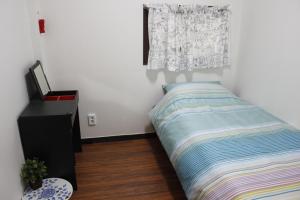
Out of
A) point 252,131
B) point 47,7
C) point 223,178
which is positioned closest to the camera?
point 223,178

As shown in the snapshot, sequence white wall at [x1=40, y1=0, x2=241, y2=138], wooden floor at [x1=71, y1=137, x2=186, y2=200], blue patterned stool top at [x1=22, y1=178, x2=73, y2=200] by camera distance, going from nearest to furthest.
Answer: blue patterned stool top at [x1=22, y1=178, x2=73, y2=200]
wooden floor at [x1=71, y1=137, x2=186, y2=200]
white wall at [x1=40, y1=0, x2=241, y2=138]

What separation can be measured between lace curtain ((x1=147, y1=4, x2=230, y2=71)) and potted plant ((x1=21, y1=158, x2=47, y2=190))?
1.58 meters

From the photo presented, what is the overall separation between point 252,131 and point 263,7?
1.44 m

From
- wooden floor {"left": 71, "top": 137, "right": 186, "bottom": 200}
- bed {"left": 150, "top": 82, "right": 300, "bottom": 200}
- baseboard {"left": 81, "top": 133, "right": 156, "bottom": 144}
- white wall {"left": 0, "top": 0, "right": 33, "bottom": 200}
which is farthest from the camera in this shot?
baseboard {"left": 81, "top": 133, "right": 156, "bottom": 144}

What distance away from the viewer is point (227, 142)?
73.6 inches

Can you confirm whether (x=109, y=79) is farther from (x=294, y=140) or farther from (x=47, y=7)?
(x=294, y=140)

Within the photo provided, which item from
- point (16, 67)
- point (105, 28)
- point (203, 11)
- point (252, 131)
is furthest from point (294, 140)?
point (16, 67)

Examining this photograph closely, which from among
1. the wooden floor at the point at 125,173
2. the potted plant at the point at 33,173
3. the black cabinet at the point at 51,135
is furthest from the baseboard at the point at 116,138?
the potted plant at the point at 33,173

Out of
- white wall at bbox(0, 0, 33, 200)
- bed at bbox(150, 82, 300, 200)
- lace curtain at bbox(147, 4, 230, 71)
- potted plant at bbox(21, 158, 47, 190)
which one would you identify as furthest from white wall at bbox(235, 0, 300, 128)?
white wall at bbox(0, 0, 33, 200)

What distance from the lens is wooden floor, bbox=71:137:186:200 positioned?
2.15 metres

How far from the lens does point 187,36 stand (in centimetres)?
277

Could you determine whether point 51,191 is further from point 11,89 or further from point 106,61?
point 106,61

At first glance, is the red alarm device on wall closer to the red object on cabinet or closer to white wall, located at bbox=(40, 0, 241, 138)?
the red object on cabinet

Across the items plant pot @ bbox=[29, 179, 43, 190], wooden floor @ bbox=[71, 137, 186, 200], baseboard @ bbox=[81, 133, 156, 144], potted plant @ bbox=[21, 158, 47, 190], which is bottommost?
wooden floor @ bbox=[71, 137, 186, 200]
